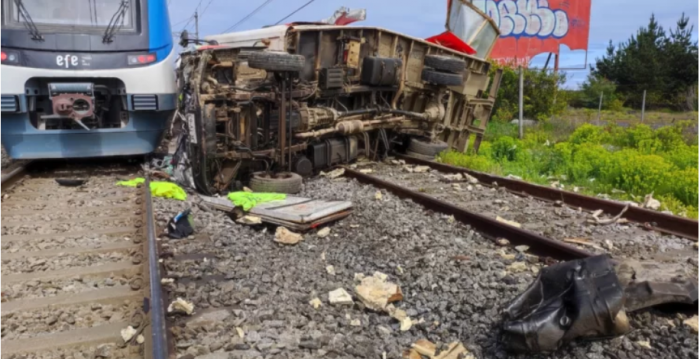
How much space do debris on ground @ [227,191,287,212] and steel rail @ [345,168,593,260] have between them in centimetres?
139

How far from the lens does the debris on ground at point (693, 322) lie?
2.73 meters

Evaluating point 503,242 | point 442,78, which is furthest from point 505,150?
point 503,242

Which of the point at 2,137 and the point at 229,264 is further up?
the point at 2,137

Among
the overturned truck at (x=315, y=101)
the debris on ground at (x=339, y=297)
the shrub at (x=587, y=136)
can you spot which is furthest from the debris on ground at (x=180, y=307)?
the shrub at (x=587, y=136)

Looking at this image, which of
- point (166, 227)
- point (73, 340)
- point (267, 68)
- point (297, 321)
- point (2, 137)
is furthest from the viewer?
point (2, 137)

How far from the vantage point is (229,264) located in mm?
3916

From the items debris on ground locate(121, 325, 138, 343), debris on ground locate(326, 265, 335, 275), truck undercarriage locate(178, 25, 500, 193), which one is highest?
truck undercarriage locate(178, 25, 500, 193)

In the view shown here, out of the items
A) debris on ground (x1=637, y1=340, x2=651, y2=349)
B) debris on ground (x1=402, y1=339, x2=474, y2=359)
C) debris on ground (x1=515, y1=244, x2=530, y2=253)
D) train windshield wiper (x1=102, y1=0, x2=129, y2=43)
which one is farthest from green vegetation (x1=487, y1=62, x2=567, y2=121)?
debris on ground (x1=402, y1=339, x2=474, y2=359)

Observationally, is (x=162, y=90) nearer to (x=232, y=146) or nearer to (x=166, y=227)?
(x=232, y=146)

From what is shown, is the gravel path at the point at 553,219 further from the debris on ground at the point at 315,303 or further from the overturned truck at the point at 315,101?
the debris on ground at the point at 315,303

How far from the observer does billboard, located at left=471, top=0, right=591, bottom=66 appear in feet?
63.8

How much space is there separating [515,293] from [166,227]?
9.72 ft

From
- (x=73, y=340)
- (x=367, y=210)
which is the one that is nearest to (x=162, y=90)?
(x=367, y=210)

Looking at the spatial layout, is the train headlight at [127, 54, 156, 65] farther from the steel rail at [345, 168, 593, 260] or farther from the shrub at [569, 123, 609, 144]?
the shrub at [569, 123, 609, 144]
